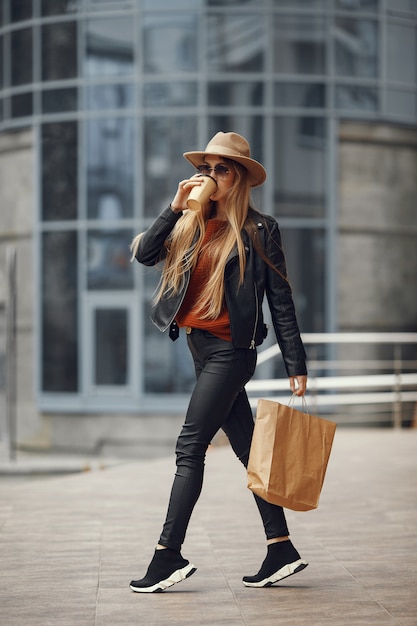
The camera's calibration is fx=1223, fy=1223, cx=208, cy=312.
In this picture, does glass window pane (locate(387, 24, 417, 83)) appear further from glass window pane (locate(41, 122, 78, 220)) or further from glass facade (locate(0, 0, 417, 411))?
glass window pane (locate(41, 122, 78, 220))

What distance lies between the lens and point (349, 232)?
19.0 m

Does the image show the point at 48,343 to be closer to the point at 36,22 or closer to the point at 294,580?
the point at 36,22

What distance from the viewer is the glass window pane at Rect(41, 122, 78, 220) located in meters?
19.1

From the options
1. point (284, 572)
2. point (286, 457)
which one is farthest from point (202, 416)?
point (284, 572)

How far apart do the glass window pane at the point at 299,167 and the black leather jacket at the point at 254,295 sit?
13.3 metres

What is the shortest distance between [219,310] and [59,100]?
14.6m

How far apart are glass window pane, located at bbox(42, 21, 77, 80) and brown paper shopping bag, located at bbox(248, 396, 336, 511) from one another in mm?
14740

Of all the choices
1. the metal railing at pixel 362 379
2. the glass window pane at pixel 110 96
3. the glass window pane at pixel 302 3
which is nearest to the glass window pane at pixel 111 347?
the metal railing at pixel 362 379

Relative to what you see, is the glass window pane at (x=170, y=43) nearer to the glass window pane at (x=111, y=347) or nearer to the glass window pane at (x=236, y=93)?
the glass window pane at (x=236, y=93)

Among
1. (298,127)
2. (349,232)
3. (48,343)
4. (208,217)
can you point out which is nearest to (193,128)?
(298,127)

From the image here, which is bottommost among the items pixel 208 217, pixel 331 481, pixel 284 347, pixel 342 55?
pixel 331 481

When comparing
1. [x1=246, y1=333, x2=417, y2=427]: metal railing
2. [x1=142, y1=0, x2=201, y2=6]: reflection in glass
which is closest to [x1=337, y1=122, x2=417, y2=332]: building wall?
[x1=246, y1=333, x2=417, y2=427]: metal railing

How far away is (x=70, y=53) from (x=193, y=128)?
2.34 m

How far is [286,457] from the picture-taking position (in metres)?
5.14
